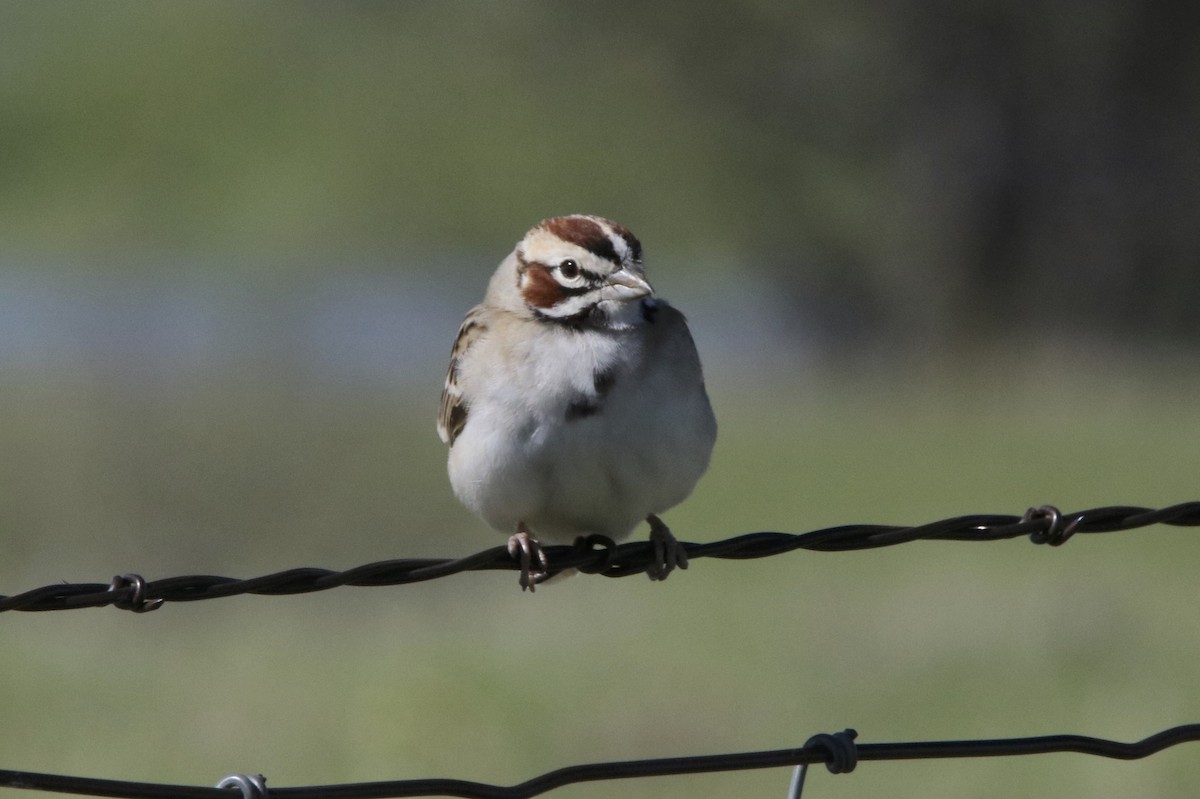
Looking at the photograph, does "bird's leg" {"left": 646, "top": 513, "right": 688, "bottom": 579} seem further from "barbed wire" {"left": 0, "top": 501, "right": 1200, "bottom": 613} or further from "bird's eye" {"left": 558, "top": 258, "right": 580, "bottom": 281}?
"bird's eye" {"left": 558, "top": 258, "right": 580, "bottom": 281}

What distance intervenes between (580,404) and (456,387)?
0.64 m

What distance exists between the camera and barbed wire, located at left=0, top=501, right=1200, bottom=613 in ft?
12.9

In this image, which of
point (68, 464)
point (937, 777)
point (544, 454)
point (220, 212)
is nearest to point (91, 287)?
point (220, 212)

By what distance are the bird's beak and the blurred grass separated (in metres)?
3.91

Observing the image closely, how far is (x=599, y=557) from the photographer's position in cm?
477

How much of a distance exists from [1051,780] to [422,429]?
9475mm

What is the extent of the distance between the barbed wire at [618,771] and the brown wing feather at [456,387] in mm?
2080

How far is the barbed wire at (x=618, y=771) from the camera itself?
12.1 ft

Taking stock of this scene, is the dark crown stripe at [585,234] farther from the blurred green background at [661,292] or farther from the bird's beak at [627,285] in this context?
the blurred green background at [661,292]

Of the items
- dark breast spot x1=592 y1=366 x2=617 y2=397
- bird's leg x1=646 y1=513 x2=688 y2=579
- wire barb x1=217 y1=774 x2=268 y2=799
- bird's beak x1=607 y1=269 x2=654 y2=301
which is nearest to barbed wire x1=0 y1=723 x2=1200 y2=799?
wire barb x1=217 y1=774 x2=268 y2=799

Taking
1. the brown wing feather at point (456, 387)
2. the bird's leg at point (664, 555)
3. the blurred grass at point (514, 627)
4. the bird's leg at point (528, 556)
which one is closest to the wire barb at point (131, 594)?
the bird's leg at point (528, 556)

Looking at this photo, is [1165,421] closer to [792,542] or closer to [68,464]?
[68,464]

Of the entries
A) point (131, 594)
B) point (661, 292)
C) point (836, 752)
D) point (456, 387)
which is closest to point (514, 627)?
point (456, 387)

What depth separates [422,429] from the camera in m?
17.7
